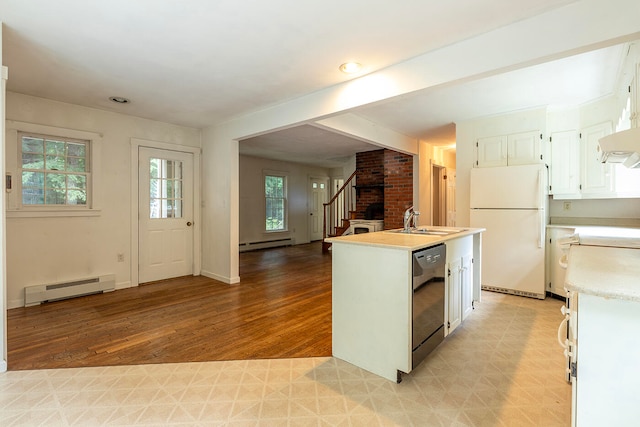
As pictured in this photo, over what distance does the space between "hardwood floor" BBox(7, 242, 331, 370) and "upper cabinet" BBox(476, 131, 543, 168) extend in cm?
278

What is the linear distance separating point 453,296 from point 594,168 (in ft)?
8.55

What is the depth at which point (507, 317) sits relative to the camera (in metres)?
3.11

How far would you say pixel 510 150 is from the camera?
3.96 m

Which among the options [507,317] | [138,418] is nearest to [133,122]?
[138,418]

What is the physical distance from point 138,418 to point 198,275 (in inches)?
134

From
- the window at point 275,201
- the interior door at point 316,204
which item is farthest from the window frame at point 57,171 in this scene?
the interior door at point 316,204

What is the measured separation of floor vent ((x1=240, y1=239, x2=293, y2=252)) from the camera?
7.61m

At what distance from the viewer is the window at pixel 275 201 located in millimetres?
8250

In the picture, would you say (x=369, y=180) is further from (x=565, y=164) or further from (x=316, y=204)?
(x=565, y=164)

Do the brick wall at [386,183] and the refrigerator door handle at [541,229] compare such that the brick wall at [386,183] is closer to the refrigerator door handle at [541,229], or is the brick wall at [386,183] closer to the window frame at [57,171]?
the refrigerator door handle at [541,229]

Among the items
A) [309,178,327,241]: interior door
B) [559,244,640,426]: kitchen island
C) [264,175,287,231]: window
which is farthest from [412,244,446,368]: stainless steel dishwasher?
[309,178,327,241]: interior door

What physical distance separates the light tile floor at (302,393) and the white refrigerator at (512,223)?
1535 millimetres

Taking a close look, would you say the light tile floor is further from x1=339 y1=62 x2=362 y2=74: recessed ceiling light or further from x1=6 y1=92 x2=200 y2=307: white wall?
x1=339 y1=62 x2=362 y2=74: recessed ceiling light

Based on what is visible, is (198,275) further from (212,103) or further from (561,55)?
(561,55)
